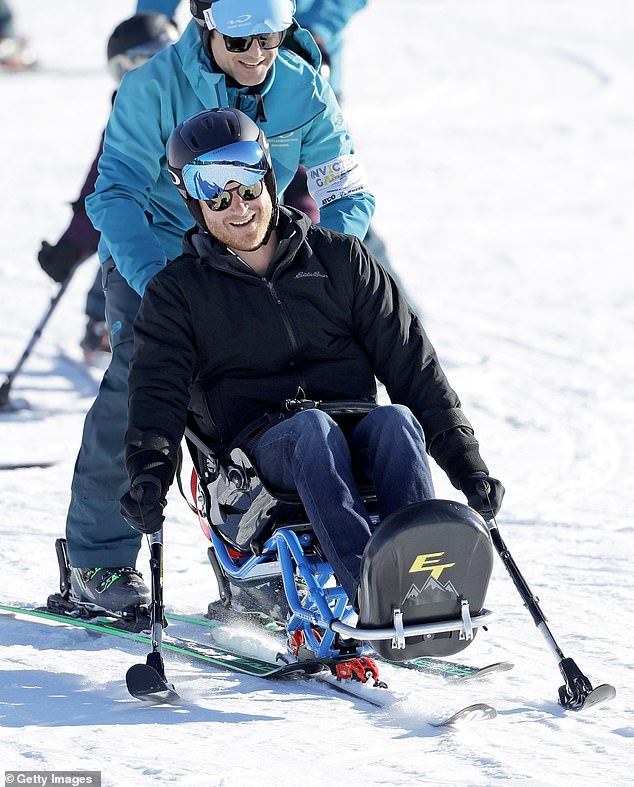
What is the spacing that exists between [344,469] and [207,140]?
111 cm

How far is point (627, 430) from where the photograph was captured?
741cm

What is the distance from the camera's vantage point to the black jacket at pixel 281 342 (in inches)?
160

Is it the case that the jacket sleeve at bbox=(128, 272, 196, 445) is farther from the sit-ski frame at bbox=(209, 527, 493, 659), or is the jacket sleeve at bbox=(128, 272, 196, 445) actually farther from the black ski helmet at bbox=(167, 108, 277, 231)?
the sit-ski frame at bbox=(209, 527, 493, 659)

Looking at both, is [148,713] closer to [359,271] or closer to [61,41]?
[359,271]

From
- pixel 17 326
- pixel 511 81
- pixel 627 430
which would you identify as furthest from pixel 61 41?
pixel 627 430

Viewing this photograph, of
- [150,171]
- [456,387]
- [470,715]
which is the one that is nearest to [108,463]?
[150,171]

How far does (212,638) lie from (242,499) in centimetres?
60

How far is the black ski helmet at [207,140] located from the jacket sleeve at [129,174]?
0.32 metres

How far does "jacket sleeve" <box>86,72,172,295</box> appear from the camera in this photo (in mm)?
4484

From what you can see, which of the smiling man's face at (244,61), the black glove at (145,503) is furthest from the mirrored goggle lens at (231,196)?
the black glove at (145,503)

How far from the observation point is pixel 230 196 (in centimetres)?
414

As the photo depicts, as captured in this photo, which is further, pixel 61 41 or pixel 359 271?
pixel 61 41

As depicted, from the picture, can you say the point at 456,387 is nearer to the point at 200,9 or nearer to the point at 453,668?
the point at 200,9

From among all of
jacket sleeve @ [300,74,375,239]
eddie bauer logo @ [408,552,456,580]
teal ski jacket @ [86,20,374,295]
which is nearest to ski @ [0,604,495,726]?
eddie bauer logo @ [408,552,456,580]
